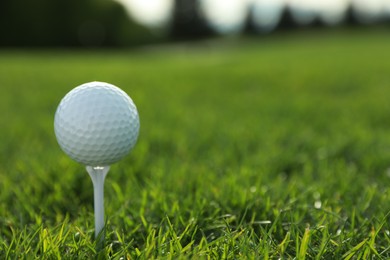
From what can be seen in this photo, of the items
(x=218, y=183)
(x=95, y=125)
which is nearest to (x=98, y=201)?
(x=95, y=125)

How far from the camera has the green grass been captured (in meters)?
1.50

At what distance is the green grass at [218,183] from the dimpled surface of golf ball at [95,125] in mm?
242

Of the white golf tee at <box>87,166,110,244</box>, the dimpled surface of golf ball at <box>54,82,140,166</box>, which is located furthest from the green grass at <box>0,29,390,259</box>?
the dimpled surface of golf ball at <box>54,82,140,166</box>

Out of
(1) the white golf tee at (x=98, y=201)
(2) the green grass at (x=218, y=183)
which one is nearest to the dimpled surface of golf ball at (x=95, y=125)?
(1) the white golf tee at (x=98, y=201)

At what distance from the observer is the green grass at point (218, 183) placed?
150 centimetres

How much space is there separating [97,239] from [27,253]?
0.24 meters

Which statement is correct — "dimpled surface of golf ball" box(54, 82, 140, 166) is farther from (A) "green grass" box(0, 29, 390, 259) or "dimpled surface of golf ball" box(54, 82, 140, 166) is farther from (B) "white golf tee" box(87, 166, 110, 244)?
(A) "green grass" box(0, 29, 390, 259)

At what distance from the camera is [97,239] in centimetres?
144

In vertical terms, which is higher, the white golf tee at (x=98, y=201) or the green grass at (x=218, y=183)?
the white golf tee at (x=98, y=201)

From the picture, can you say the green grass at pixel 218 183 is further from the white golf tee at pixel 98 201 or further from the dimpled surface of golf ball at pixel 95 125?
the dimpled surface of golf ball at pixel 95 125

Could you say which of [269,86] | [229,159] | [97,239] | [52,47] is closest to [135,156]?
[229,159]

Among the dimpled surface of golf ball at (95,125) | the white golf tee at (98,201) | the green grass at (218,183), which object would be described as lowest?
the green grass at (218,183)

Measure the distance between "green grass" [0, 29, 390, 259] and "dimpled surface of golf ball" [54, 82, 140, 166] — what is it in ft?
0.79

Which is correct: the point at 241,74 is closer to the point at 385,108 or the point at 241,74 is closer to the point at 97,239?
the point at 385,108
